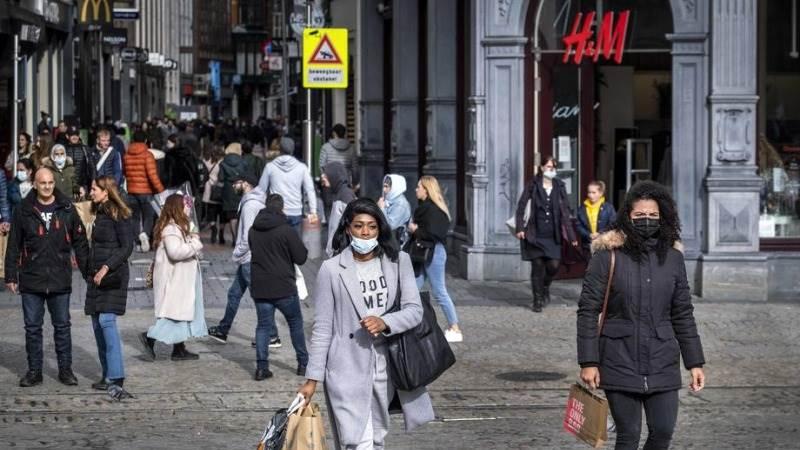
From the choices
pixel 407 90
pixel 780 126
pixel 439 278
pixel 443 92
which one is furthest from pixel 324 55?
pixel 439 278

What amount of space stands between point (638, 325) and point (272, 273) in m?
5.91

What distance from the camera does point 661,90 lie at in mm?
20844

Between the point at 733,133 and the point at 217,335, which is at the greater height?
the point at 733,133

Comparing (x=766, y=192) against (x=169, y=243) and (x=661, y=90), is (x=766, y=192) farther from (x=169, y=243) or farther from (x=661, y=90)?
(x=169, y=243)

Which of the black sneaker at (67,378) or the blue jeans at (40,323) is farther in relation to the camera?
the black sneaker at (67,378)

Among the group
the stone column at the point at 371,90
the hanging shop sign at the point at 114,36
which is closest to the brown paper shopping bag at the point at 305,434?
the stone column at the point at 371,90

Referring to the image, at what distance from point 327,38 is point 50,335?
23.1 ft

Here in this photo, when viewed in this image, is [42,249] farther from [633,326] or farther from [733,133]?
[733,133]

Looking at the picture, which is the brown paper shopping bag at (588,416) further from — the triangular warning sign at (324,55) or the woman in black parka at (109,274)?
the triangular warning sign at (324,55)

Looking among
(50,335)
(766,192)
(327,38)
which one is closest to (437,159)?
(327,38)

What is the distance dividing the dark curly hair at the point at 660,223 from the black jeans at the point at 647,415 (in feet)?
→ 2.08

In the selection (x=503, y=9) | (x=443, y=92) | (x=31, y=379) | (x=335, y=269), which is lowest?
(x=31, y=379)

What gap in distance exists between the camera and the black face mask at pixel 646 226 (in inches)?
325

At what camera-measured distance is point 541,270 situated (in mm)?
18188
